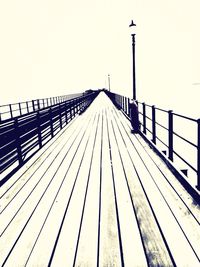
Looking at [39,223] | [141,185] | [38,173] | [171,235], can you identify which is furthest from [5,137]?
[171,235]

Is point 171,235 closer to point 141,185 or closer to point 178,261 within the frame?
point 178,261

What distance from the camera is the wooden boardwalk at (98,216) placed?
320 cm

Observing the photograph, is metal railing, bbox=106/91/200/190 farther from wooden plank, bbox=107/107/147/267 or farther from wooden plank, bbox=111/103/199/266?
wooden plank, bbox=107/107/147/267

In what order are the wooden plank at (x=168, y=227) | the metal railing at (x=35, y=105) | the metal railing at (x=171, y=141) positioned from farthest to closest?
the metal railing at (x=35, y=105), the metal railing at (x=171, y=141), the wooden plank at (x=168, y=227)

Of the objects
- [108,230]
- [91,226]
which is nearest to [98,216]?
[91,226]

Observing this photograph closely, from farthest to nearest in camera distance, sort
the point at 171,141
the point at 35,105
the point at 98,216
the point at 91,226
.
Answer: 1. the point at 35,105
2. the point at 171,141
3. the point at 98,216
4. the point at 91,226

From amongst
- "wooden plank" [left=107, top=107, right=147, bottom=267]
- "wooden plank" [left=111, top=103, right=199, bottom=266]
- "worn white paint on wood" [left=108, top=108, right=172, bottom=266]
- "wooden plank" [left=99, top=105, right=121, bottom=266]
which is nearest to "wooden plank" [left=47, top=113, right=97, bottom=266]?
"wooden plank" [left=99, top=105, right=121, bottom=266]

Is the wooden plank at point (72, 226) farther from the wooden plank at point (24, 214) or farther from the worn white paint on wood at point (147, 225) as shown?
the worn white paint on wood at point (147, 225)

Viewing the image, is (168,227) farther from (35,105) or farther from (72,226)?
(35,105)

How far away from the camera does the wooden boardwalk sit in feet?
10.5

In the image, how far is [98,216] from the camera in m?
4.11

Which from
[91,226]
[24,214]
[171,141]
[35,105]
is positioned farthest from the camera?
[35,105]

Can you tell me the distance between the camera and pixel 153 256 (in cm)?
312

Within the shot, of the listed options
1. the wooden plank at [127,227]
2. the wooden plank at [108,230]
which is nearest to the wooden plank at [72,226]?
the wooden plank at [108,230]
